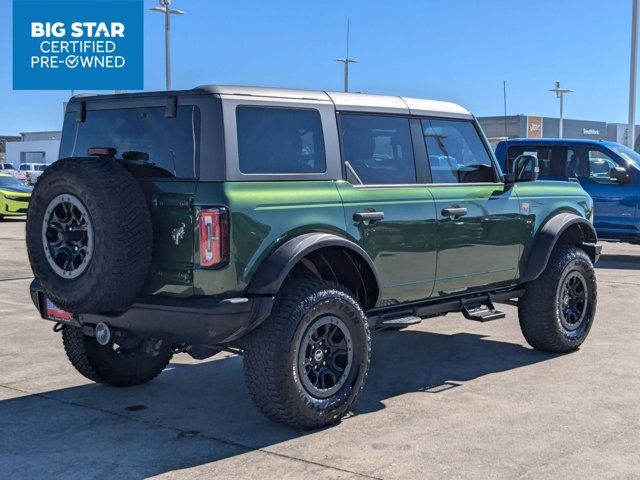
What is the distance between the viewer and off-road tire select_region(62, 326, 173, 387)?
5797 mm

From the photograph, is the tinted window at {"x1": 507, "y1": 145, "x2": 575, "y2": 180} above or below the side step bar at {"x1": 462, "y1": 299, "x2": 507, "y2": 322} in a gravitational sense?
above

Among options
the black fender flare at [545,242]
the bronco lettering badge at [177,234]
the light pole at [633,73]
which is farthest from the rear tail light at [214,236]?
the light pole at [633,73]

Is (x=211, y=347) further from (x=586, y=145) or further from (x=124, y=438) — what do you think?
(x=586, y=145)

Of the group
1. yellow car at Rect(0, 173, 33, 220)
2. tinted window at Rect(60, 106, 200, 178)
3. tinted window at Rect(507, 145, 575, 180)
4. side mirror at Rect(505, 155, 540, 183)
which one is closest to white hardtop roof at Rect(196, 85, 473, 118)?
tinted window at Rect(60, 106, 200, 178)

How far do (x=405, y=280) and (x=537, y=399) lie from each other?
1174 millimetres

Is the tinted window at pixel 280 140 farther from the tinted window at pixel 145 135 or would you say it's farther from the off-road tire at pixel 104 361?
the off-road tire at pixel 104 361

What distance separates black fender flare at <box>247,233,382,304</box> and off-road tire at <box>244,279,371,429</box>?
0.58ft

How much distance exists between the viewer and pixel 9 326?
318 inches

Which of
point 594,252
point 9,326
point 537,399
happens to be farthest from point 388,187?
point 9,326

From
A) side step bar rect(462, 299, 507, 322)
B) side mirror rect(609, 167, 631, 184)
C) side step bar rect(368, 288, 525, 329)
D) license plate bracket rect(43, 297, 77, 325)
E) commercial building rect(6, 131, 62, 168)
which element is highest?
commercial building rect(6, 131, 62, 168)

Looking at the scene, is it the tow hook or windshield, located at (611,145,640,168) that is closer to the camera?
the tow hook

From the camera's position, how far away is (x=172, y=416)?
526cm

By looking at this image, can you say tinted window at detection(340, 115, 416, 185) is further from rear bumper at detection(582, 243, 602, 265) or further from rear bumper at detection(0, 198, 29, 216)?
rear bumper at detection(0, 198, 29, 216)

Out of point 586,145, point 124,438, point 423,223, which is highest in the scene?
point 586,145
